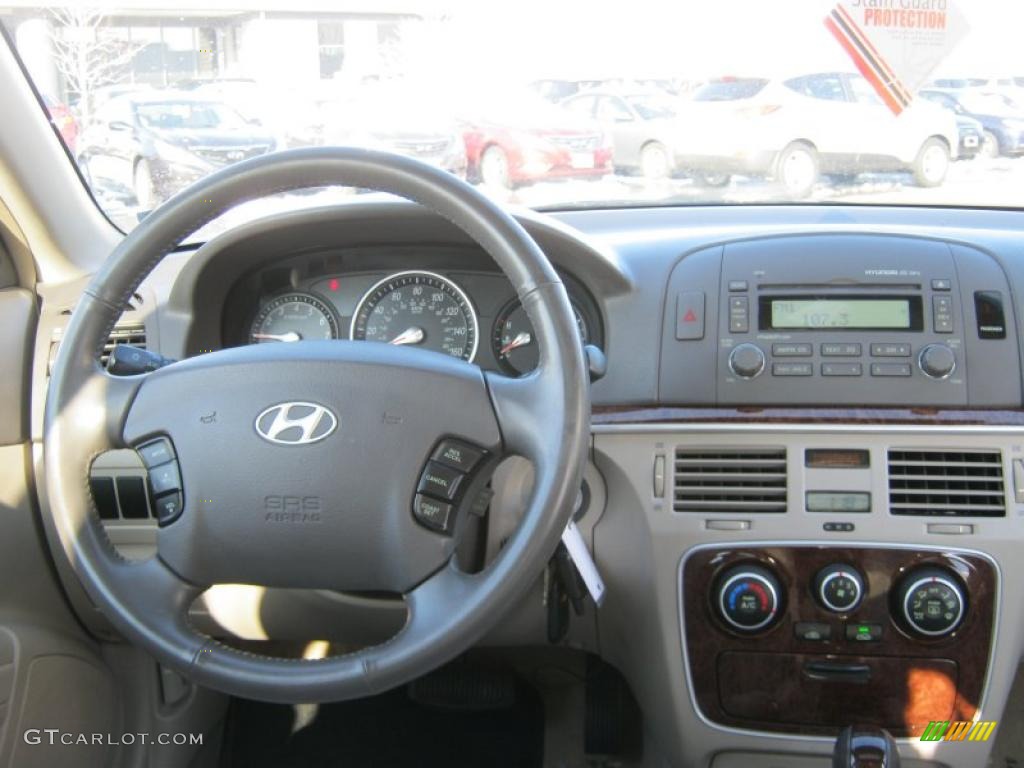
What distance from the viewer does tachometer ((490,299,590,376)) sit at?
7.54 feet

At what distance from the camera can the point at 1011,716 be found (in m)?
2.59

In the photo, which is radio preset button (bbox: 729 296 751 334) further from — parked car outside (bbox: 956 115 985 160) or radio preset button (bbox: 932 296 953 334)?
parked car outside (bbox: 956 115 985 160)

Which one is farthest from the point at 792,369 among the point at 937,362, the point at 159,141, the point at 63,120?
the point at 63,120

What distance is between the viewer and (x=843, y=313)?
2203 millimetres

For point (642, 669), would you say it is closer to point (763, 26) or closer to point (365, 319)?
point (365, 319)

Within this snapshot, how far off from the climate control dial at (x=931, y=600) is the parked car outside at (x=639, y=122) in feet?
3.32

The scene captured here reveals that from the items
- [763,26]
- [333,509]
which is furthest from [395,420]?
[763,26]

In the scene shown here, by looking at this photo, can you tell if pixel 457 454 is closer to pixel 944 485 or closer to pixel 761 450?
pixel 761 450

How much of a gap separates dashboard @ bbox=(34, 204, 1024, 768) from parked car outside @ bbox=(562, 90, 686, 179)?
0.78ft

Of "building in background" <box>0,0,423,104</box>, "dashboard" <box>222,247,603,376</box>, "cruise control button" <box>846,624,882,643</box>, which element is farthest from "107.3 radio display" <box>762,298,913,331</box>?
"building in background" <box>0,0,423,104</box>

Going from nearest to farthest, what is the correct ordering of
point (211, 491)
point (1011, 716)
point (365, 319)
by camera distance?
point (211, 491)
point (365, 319)
point (1011, 716)

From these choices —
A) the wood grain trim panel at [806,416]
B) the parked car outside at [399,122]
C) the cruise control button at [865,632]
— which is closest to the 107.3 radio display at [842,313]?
the wood grain trim panel at [806,416]

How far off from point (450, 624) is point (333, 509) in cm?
24

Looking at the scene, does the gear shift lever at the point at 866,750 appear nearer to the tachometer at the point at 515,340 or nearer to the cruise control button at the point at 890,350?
the cruise control button at the point at 890,350
